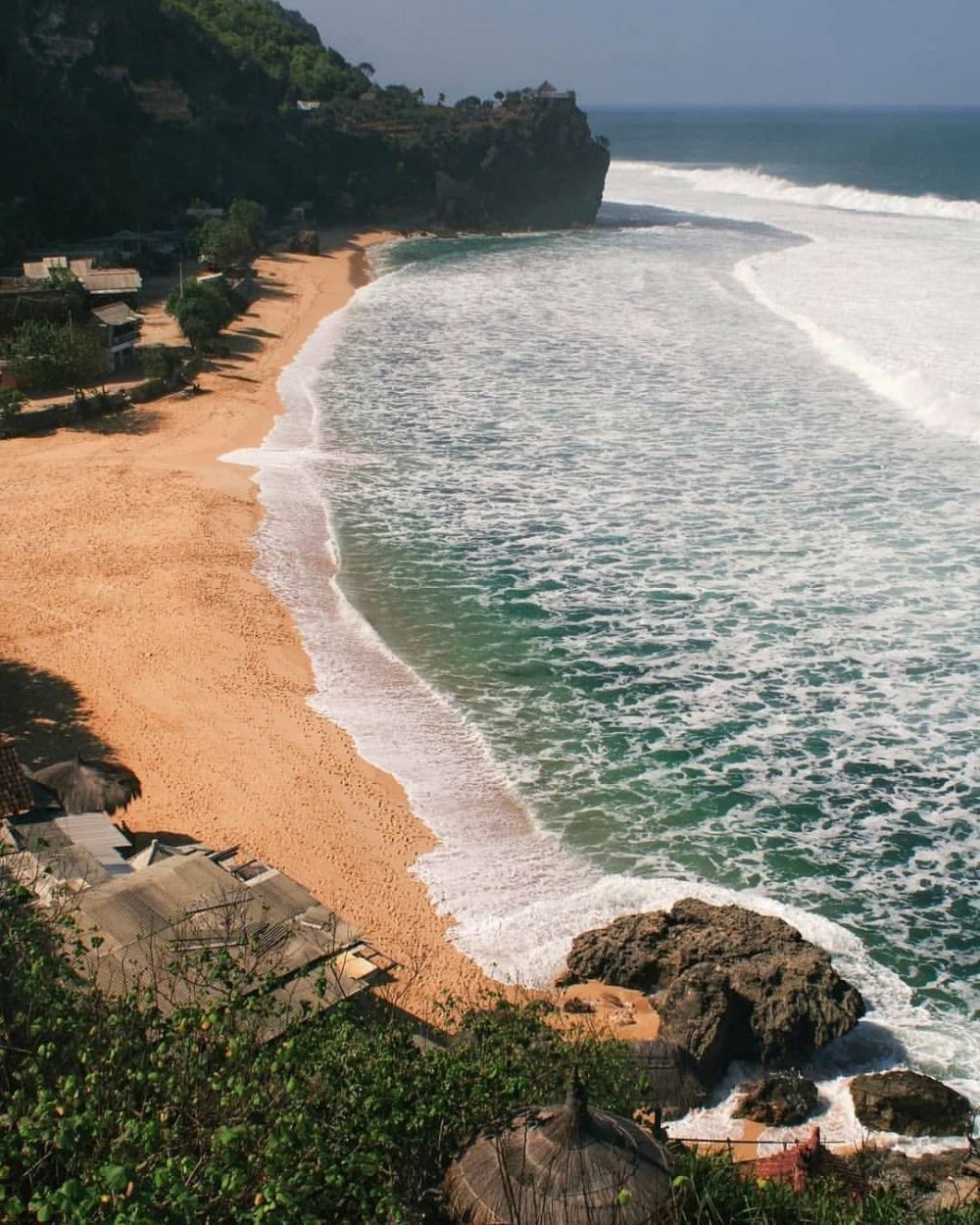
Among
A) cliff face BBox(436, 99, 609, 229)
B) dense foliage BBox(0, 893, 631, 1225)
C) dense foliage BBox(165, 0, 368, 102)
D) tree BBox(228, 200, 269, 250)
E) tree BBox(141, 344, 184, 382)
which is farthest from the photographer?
dense foliage BBox(165, 0, 368, 102)

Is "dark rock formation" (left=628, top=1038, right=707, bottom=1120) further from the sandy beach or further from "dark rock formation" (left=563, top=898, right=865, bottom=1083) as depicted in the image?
the sandy beach

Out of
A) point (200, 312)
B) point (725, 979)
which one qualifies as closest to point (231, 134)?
point (200, 312)

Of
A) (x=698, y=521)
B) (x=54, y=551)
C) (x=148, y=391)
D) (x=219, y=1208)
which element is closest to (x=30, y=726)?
(x=54, y=551)

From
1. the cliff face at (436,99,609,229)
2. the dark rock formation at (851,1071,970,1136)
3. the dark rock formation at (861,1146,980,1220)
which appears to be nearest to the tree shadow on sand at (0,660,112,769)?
the dark rock formation at (851,1071,970,1136)

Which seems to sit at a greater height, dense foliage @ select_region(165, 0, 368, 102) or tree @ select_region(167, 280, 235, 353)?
dense foliage @ select_region(165, 0, 368, 102)

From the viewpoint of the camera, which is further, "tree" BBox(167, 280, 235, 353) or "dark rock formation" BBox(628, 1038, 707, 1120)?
"tree" BBox(167, 280, 235, 353)

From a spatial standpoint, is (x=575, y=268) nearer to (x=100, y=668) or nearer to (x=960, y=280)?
(x=960, y=280)

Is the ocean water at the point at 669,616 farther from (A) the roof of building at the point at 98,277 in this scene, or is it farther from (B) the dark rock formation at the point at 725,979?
(A) the roof of building at the point at 98,277
